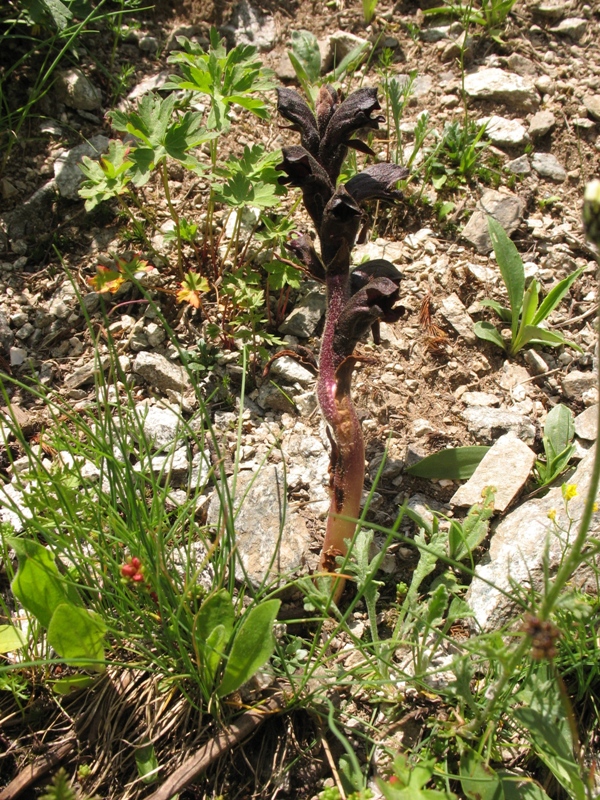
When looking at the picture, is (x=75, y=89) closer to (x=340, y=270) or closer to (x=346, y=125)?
(x=346, y=125)

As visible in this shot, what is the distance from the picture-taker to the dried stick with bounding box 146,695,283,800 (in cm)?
204

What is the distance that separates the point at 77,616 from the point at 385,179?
1.81 metres

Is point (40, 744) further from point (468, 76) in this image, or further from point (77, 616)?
point (468, 76)

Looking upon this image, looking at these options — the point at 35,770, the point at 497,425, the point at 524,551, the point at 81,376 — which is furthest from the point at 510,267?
the point at 35,770

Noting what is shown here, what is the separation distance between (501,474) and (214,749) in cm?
145

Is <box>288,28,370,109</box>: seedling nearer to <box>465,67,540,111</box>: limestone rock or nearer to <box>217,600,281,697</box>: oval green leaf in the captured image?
<box>465,67,540,111</box>: limestone rock

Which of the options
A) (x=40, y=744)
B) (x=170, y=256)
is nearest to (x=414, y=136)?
(x=170, y=256)

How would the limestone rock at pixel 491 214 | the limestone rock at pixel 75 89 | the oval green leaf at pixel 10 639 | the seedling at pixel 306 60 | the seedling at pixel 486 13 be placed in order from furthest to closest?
the seedling at pixel 486 13 → the limestone rock at pixel 75 89 → the seedling at pixel 306 60 → the limestone rock at pixel 491 214 → the oval green leaf at pixel 10 639

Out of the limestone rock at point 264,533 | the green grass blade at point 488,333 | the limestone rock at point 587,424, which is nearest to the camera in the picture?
the limestone rock at point 264,533

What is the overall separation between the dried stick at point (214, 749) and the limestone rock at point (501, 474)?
3.54ft

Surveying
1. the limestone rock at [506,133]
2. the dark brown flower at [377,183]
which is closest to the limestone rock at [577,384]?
the dark brown flower at [377,183]

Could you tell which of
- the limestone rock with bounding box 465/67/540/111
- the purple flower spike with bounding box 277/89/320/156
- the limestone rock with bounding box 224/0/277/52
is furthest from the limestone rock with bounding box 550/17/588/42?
the purple flower spike with bounding box 277/89/320/156

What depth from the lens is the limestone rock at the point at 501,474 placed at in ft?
8.82

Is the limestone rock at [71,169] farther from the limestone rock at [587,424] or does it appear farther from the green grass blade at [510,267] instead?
the limestone rock at [587,424]
